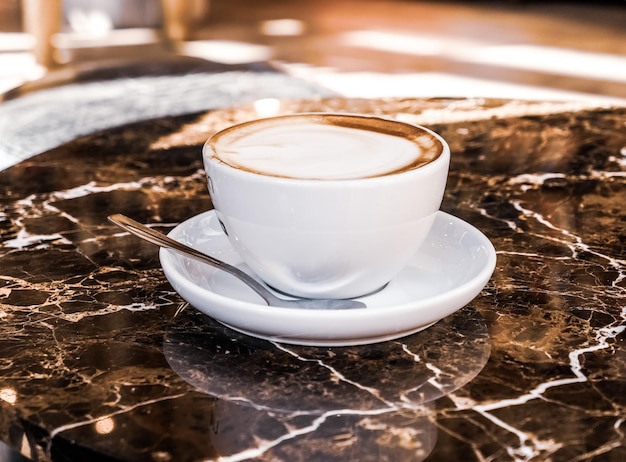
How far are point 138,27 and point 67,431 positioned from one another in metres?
4.30

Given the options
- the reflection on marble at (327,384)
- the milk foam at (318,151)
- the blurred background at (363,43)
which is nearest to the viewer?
the reflection on marble at (327,384)

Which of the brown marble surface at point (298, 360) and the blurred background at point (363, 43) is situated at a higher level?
the brown marble surface at point (298, 360)

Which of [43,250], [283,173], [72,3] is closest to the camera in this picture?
[283,173]

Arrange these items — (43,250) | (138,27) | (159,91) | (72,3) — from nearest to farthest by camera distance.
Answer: (43,250) → (159,91) → (72,3) → (138,27)

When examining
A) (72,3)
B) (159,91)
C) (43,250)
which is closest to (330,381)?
(43,250)

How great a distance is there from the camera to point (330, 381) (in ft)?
1.79

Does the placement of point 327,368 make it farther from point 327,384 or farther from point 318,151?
point 318,151

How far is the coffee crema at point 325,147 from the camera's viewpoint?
0.61m

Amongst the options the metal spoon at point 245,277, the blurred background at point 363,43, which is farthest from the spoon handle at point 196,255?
the blurred background at point 363,43

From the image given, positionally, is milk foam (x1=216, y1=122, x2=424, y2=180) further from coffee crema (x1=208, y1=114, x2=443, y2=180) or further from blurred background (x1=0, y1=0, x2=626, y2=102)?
blurred background (x1=0, y1=0, x2=626, y2=102)

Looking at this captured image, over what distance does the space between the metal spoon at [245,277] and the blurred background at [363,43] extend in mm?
2907

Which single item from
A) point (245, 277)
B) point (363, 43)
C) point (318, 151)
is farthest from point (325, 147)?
point (363, 43)

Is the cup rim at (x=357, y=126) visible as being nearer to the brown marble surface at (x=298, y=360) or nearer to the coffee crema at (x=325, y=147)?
the coffee crema at (x=325, y=147)

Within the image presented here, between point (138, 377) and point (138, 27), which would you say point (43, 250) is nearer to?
point (138, 377)
